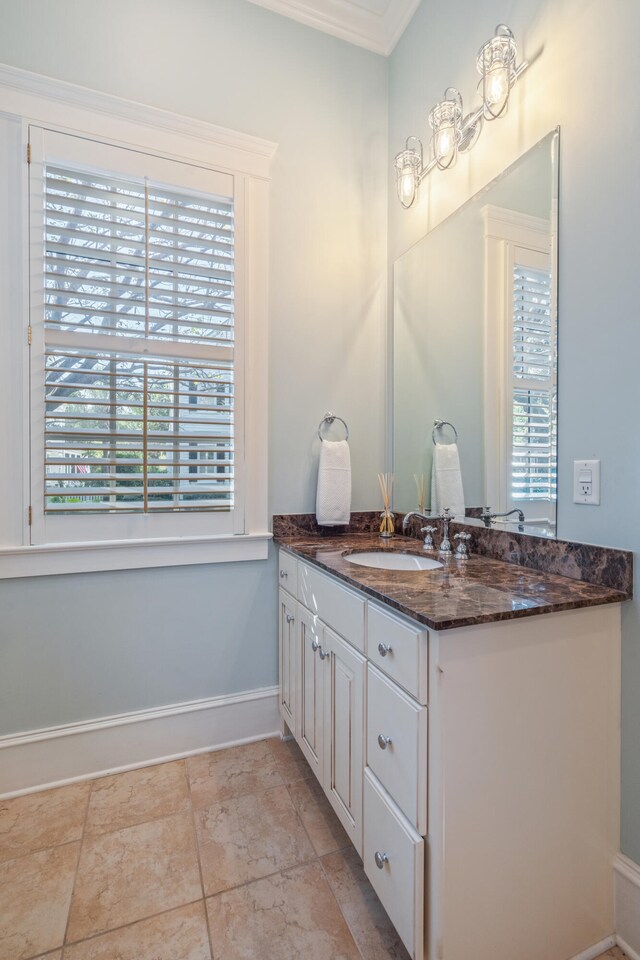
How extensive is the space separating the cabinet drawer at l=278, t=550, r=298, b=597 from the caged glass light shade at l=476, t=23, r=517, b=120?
5.43ft

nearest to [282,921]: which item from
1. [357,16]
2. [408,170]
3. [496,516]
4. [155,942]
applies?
[155,942]

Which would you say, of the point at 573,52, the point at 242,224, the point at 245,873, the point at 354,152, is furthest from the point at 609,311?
the point at 245,873

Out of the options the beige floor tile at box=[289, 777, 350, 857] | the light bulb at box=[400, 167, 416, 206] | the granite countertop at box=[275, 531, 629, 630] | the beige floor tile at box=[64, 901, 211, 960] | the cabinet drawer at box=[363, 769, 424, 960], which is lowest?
the beige floor tile at box=[64, 901, 211, 960]

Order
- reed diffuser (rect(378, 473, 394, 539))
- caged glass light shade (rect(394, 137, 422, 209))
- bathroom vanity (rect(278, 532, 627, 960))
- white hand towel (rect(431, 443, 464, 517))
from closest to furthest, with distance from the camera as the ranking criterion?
bathroom vanity (rect(278, 532, 627, 960)) → white hand towel (rect(431, 443, 464, 517)) → caged glass light shade (rect(394, 137, 422, 209)) → reed diffuser (rect(378, 473, 394, 539))

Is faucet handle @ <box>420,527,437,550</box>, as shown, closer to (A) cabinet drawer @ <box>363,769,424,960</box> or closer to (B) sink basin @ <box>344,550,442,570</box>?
(B) sink basin @ <box>344,550,442,570</box>

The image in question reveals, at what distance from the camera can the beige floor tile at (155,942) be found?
1.09 m

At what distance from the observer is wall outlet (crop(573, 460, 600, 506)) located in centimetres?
119

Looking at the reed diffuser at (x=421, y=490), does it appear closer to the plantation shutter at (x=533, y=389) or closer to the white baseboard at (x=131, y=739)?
the plantation shutter at (x=533, y=389)

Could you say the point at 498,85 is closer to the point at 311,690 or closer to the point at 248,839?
the point at 311,690

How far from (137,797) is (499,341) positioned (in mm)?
2025

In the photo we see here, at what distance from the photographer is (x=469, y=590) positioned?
115 centimetres

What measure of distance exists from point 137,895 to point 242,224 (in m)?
2.29

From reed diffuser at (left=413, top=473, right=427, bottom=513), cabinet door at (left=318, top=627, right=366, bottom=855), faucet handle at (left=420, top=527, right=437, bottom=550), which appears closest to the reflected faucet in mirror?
faucet handle at (left=420, top=527, right=437, bottom=550)

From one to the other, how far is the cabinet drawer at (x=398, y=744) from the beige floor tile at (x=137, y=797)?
2.92 ft
